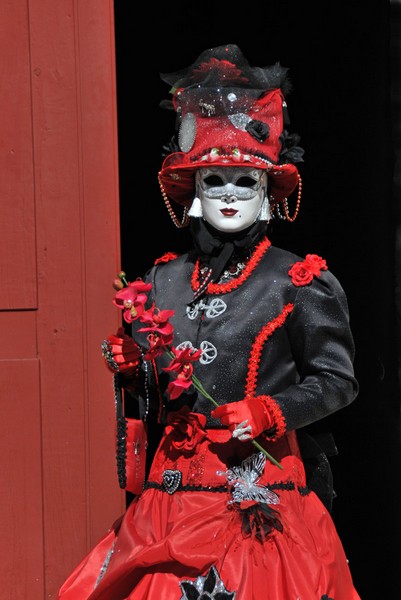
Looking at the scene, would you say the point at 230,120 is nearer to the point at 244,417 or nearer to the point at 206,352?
the point at 206,352

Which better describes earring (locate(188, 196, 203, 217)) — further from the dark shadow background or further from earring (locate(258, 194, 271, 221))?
the dark shadow background

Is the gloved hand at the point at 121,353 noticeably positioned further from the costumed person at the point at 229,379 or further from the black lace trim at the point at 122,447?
the black lace trim at the point at 122,447

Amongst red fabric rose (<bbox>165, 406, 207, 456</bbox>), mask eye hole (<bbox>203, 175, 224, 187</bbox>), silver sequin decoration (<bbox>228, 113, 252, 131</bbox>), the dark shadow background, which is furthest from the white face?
the dark shadow background

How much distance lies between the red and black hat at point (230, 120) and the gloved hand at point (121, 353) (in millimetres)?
458

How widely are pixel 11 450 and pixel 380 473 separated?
47.2 inches

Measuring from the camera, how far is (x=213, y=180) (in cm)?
295

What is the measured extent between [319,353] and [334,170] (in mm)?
1157

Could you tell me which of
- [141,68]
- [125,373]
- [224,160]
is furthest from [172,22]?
[125,373]

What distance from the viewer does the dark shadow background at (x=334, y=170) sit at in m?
3.67

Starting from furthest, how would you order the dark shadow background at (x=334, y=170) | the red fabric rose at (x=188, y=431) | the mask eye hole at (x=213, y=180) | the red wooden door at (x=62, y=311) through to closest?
the dark shadow background at (x=334, y=170)
the red wooden door at (x=62, y=311)
the mask eye hole at (x=213, y=180)
the red fabric rose at (x=188, y=431)

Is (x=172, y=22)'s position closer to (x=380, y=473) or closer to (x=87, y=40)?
(x=87, y=40)

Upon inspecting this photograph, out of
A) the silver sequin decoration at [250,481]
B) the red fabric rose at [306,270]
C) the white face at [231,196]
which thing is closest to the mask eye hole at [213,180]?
the white face at [231,196]

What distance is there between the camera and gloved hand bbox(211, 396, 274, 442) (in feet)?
8.72

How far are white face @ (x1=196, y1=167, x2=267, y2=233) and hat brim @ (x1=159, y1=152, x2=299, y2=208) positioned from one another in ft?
0.09
